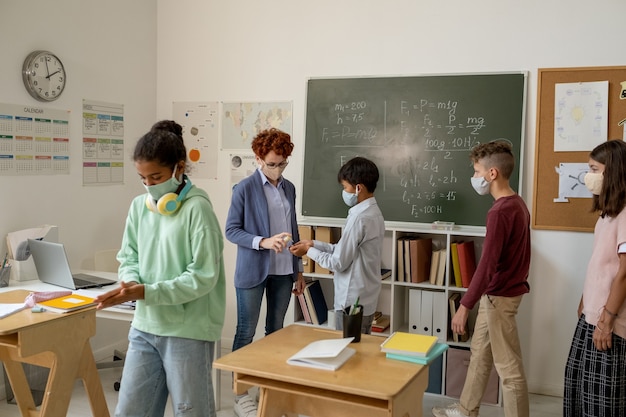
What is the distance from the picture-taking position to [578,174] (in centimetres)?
397

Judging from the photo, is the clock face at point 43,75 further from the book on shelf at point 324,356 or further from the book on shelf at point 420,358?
the book on shelf at point 420,358

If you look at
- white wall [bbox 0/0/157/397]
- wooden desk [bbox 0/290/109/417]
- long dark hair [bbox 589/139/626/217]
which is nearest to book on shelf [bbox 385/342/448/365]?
long dark hair [bbox 589/139/626/217]

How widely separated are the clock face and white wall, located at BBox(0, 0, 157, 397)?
5 cm

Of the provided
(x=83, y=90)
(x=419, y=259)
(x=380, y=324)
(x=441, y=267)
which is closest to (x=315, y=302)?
(x=380, y=324)

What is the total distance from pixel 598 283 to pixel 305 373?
159 centimetres

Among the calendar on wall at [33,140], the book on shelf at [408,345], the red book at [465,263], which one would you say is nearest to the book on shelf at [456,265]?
the red book at [465,263]

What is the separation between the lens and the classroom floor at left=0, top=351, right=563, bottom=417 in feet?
12.2

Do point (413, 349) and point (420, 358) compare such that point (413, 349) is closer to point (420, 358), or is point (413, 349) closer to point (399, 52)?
point (420, 358)

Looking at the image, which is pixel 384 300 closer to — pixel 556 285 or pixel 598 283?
pixel 556 285

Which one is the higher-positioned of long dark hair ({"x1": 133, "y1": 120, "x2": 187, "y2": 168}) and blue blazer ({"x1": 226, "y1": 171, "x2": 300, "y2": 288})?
long dark hair ({"x1": 133, "y1": 120, "x2": 187, "y2": 168})

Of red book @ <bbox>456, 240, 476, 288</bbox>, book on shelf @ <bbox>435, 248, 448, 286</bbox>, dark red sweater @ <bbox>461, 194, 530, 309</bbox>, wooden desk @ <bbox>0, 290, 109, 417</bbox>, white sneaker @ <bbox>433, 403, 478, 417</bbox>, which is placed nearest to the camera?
wooden desk @ <bbox>0, 290, 109, 417</bbox>

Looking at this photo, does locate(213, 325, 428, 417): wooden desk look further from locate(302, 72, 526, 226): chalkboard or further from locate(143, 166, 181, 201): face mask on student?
locate(302, 72, 526, 226): chalkboard

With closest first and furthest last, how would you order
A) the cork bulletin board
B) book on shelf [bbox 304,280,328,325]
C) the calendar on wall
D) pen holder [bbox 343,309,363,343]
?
pen holder [bbox 343,309,363,343] < the calendar on wall < the cork bulletin board < book on shelf [bbox 304,280,328,325]

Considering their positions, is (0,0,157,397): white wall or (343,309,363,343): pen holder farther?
(0,0,157,397): white wall
